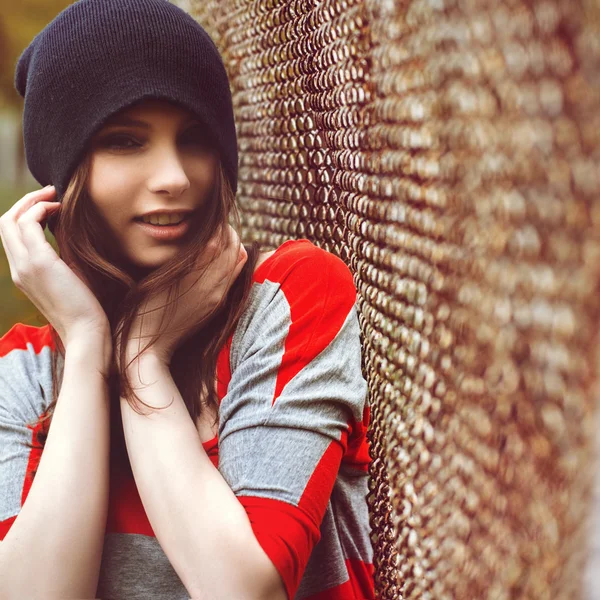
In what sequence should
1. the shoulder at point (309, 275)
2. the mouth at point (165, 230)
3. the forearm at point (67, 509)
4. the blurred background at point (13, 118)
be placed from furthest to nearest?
the blurred background at point (13, 118) < the mouth at point (165, 230) < the shoulder at point (309, 275) < the forearm at point (67, 509)

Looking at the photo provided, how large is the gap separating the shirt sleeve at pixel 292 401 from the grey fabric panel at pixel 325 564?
0.62 ft

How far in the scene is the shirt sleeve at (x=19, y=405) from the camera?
4.84 ft

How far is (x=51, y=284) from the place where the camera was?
60.7 inches

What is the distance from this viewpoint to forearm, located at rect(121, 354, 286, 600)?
119 centimetres

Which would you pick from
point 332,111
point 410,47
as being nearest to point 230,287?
point 332,111

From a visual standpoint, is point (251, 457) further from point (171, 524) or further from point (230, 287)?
point (230, 287)

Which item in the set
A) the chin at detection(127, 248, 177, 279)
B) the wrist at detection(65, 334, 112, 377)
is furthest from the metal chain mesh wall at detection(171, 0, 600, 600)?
the wrist at detection(65, 334, 112, 377)

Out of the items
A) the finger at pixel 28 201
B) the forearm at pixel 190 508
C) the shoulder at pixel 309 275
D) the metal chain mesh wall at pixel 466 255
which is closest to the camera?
the metal chain mesh wall at pixel 466 255

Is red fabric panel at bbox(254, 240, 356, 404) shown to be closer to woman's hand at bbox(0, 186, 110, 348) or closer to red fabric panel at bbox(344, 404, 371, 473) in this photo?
red fabric panel at bbox(344, 404, 371, 473)

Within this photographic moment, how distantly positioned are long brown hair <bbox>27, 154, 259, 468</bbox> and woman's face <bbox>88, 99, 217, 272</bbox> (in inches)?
1.4

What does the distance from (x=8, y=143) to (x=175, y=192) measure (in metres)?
1.53

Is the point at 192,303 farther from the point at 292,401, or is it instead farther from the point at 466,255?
the point at 466,255

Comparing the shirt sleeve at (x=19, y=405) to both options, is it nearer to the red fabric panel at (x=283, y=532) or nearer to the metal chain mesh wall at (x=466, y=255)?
the red fabric panel at (x=283, y=532)

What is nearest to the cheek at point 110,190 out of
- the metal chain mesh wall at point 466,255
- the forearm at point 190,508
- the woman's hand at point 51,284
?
the woman's hand at point 51,284
